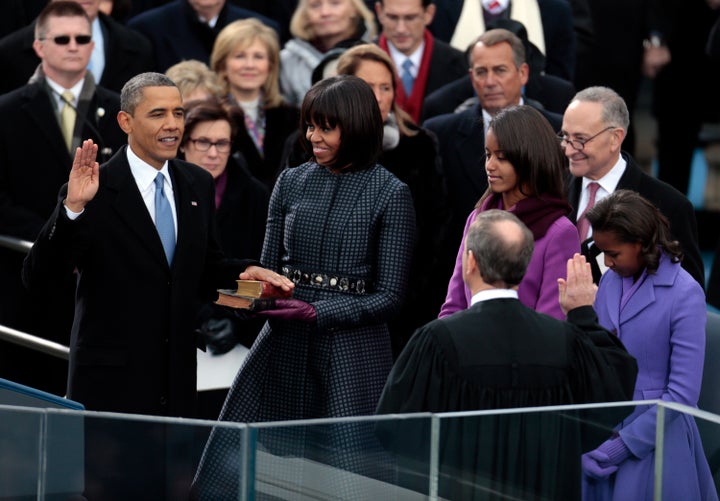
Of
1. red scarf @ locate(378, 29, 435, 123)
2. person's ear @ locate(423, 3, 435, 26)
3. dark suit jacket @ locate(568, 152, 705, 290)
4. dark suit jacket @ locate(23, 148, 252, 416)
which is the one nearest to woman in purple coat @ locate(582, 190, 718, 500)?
dark suit jacket @ locate(568, 152, 705, 290)

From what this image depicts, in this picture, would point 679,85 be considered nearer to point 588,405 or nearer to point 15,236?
point 15,236

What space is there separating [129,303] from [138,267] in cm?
13

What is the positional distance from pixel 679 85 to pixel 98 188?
591 centimetres

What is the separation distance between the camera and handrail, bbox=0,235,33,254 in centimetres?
722

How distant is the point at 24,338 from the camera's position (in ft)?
23.7

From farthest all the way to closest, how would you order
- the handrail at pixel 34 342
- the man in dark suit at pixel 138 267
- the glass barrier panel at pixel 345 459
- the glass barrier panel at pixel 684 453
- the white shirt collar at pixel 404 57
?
the white shirt collar at pixel 404 57, the handrail at pixel 34 342, the man in dark suit at pixel 138 267, the glass barrier panel at pixel 684 453, the glass barrier panel at pixel 345 459

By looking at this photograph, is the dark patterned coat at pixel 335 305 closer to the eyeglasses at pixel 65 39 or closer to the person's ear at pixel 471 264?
the person's ear at pixel 471 264

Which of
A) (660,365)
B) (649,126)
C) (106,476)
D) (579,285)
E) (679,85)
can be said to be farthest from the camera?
(649,126)

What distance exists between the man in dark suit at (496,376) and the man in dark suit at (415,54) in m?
3.73

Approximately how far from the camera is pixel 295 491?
468 cm

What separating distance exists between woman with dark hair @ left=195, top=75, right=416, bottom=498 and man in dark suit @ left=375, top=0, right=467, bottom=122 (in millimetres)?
2672

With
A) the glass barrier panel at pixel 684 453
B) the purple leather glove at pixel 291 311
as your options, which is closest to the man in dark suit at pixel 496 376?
the glass barrier panel at pixel 684 453

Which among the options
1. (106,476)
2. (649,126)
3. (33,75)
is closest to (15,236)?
(33,75)

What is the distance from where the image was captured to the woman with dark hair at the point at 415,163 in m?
7.23
